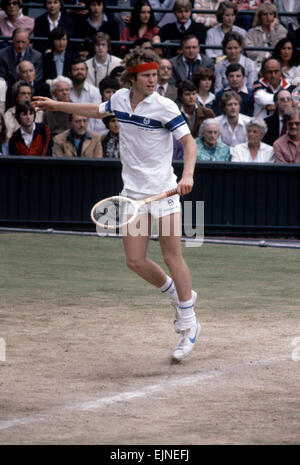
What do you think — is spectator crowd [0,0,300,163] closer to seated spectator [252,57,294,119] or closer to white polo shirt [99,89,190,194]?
seated spectator [252,57,294,119]

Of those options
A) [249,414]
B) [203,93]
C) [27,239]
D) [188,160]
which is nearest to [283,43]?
[203,93]

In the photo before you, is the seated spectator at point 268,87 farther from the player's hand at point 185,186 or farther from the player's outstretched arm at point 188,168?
the player's hand at point 185,186

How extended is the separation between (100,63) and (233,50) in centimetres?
217

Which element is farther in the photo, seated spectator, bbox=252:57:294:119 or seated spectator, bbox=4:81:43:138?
seated spectator, bbox=252:57:294:119

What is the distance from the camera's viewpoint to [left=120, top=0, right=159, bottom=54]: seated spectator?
640 inches

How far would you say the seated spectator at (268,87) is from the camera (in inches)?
599

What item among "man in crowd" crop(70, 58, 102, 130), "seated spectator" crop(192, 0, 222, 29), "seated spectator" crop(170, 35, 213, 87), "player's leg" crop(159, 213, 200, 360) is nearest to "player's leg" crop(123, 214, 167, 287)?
"player's leg" crop(159, 213, 200, 360)

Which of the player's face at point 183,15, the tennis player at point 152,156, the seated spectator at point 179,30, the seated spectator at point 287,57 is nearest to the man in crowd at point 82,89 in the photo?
the seated spectator at point 179,30

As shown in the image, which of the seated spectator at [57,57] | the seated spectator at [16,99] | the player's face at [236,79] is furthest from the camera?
the seated spectator at [57,57]

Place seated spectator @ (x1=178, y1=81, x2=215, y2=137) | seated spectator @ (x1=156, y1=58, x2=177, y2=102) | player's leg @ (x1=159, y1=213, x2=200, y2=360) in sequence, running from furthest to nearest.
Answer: seated spectator @ (x1=156, y1=58, x2=177, y2=102) < seated spectator @ (x1=178, y1=81, x2=215, y2=137) < player's leg @ (x1=159, y1=213, x2=200, y2=360)

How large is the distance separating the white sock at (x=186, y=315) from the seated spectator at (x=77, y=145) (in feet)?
24.7

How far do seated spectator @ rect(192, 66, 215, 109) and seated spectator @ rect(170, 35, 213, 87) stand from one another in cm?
58

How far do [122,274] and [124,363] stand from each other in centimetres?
421
